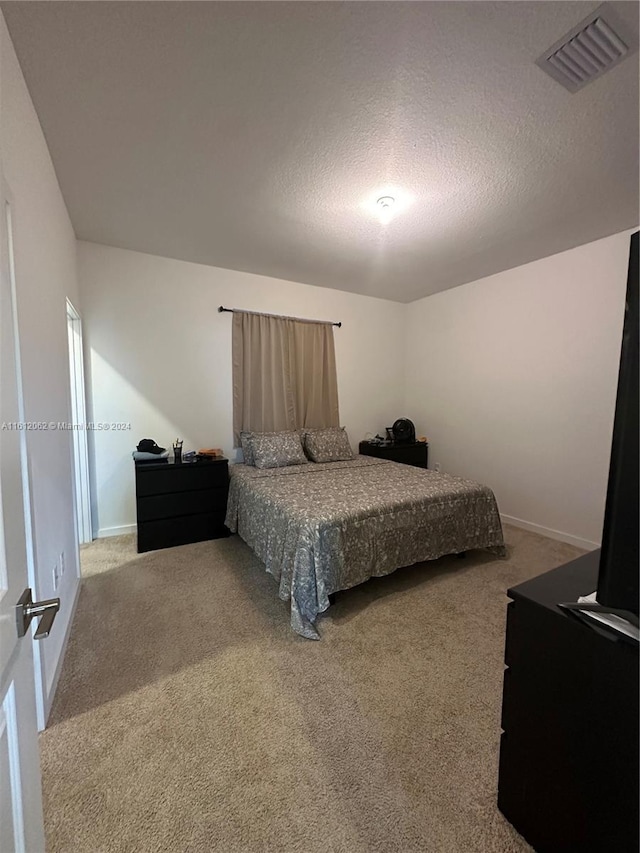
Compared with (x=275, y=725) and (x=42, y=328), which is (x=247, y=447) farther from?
(x=275, y=725)

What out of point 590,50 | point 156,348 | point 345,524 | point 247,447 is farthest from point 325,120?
point 247,447

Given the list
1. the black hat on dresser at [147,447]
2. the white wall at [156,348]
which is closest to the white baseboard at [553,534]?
the white wall at [156,348]

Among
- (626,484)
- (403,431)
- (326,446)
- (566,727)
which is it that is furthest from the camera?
(403,431)

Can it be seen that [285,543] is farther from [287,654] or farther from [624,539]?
[624,539]

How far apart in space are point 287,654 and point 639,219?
11.5 ft

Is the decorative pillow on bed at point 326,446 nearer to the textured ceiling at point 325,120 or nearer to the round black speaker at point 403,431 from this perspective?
the round black speaker at point 403,431

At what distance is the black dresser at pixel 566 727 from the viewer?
79cm

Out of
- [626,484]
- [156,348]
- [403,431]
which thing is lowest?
[403,431]

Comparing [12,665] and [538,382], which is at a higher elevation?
[538,382]

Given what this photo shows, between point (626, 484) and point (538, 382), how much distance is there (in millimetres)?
2960

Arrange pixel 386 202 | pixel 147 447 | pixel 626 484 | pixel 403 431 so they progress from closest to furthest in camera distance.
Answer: pixel 626 484 → pixel 386 202 → pixel 147 447 → pixel 403 431

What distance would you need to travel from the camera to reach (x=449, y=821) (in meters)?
1.07

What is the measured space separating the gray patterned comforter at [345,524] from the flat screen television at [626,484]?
1.41m

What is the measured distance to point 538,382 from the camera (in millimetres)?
3287
